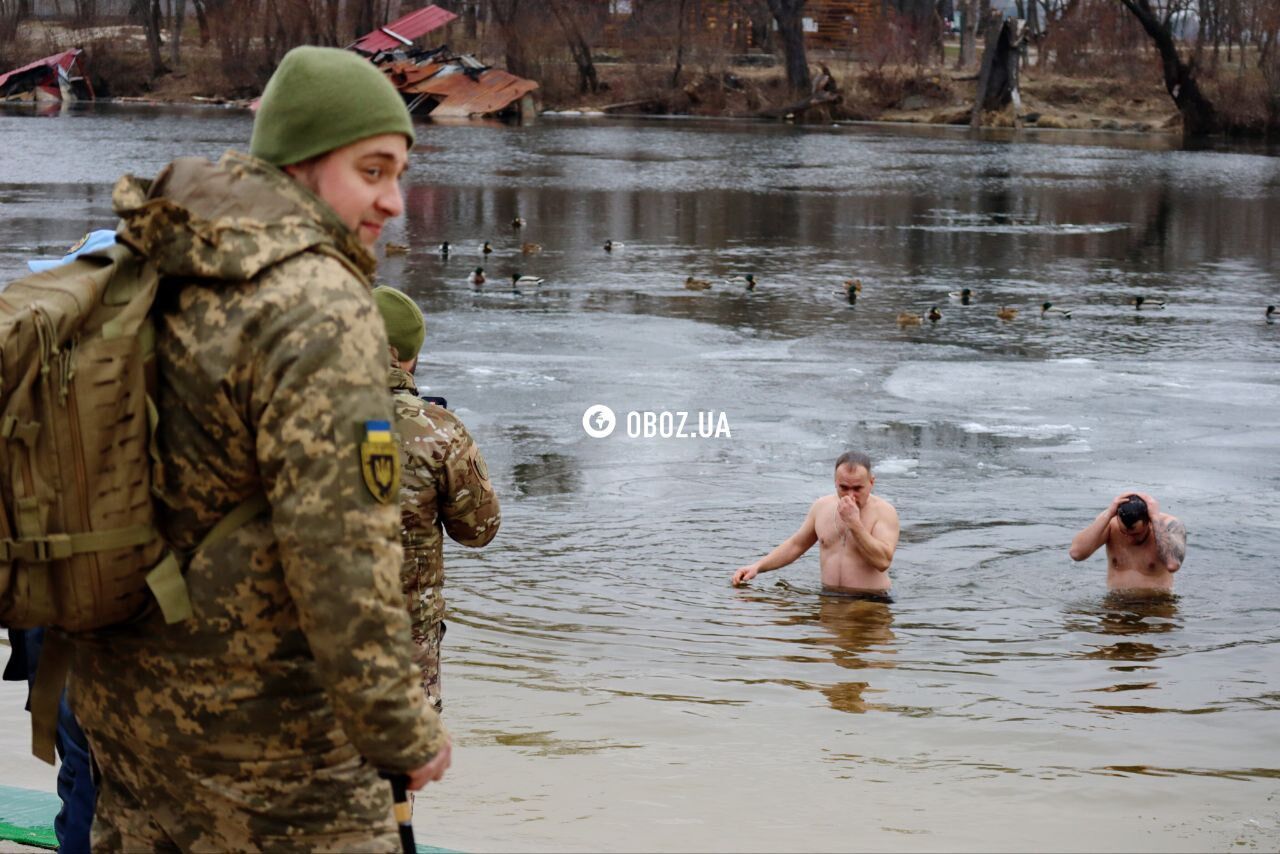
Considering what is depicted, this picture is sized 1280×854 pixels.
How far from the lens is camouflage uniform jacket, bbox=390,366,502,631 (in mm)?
4176

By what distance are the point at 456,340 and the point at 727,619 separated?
8788 millimetres

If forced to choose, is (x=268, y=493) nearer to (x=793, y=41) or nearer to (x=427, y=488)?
(x=427, y=488)

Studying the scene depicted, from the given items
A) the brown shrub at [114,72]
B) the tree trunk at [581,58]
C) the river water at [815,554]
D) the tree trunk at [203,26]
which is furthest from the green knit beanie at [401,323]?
the tree trunk at [203,26]

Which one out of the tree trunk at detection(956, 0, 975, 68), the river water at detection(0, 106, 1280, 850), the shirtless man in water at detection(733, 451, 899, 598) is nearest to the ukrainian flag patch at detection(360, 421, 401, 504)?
the river water at detection(0, 106, 1280, 850)

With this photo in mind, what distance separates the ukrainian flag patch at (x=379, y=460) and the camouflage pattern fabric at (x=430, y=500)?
1.66 meters

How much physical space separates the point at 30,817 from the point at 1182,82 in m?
61.5

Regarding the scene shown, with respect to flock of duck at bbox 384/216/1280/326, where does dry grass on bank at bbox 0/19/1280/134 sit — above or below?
above

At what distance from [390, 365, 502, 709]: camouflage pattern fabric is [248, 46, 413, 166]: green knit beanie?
5.07 ft

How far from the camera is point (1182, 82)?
60688 millimetres

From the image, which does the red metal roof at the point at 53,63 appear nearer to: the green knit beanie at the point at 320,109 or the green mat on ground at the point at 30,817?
the green mat on ground at the point at 30,817

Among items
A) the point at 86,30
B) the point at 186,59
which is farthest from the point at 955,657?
the point at 86,30

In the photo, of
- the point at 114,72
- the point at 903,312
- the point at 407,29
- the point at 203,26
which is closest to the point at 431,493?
the point at 903,312

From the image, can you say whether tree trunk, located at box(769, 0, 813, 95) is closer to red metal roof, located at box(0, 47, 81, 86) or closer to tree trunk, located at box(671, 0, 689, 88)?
tree trunk, located at box(671, 0, 689, 88)

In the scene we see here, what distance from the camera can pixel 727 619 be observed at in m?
8.71
